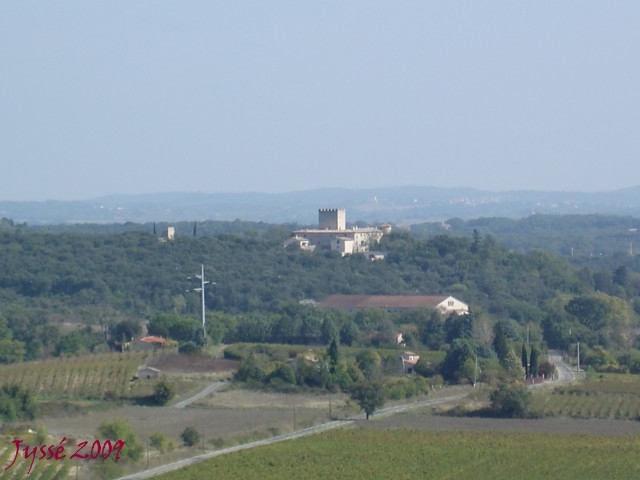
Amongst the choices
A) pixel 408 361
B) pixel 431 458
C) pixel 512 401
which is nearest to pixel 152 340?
pixel 408 361

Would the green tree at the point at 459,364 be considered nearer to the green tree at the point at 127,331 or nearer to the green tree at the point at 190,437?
the green tree at the point at 127,331

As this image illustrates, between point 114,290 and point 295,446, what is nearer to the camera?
point 295,446

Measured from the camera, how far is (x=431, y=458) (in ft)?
94.2

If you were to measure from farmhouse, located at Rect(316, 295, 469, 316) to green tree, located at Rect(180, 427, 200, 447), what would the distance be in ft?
81.3

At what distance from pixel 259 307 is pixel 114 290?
6.11 m

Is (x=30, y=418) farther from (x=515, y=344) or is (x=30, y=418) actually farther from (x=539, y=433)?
(x=515, y=344)

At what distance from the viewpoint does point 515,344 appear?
47.7 m

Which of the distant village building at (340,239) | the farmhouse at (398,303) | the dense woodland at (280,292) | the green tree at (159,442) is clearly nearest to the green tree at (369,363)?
the dense woodland at (280,292)

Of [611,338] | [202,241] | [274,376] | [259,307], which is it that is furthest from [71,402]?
[202,241]

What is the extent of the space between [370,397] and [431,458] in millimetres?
6838

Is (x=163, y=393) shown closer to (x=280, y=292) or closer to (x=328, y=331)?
(x=328, y=331)

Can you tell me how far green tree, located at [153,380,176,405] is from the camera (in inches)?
1495

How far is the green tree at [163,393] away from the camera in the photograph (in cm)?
3797

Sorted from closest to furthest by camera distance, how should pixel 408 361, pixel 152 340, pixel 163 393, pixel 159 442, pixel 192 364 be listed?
1. pixel 159 442
2. pixel 163 393
3. pixel 192 364
4. pixel 408 361
5. pixel 152 340
